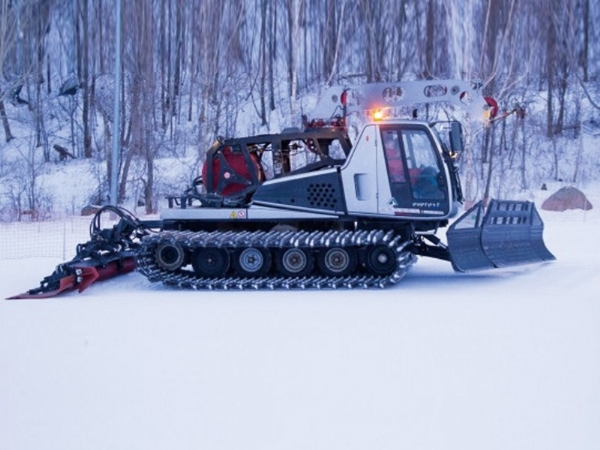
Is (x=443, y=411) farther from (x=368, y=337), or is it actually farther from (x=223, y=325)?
(x=223, y=325)

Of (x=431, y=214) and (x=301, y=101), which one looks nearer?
(x=431, y=214)

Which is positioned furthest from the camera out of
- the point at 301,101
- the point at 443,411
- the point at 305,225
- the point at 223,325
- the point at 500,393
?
the point at 301,101

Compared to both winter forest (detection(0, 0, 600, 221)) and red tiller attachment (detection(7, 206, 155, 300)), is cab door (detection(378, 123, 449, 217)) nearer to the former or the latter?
red tiller attachment (detection(7, 206, 155, 300))

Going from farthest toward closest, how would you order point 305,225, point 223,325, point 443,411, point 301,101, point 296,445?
point 301,101, point 305,225, point 223,325, point 443,411, point 296,445

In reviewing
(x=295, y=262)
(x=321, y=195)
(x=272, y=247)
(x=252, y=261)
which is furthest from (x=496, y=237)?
(x=252, y=261)

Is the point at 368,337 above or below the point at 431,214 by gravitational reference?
below

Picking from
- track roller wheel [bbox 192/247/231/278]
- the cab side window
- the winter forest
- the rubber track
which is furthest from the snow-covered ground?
the winter forest

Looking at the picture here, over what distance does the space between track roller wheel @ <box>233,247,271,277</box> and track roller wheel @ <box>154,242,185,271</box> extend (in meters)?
0.73

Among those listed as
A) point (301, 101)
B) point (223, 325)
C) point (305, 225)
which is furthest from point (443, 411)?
point (301, 101)

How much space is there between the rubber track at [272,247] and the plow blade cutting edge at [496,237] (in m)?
0.70

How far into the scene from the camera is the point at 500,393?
17.6 feet

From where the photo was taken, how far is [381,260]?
10.8 meters

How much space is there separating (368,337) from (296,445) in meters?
2.81

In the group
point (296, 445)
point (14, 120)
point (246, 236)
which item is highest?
point (14, 120)
